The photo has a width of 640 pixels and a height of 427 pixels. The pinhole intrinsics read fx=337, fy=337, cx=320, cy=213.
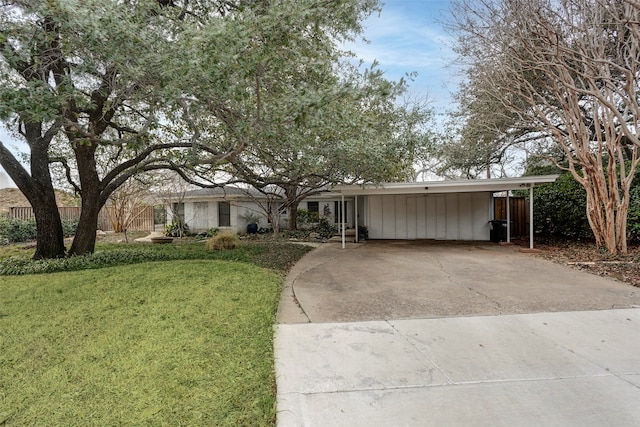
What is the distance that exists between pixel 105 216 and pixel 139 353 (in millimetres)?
19794

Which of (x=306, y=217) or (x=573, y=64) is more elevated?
(x=573, y=64)

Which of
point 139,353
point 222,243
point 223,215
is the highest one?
point 223,215

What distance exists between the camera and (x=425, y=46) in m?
9.20

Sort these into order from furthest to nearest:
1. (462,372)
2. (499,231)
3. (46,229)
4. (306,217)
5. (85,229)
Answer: (306,217) → (499,231) → (85,229) → (46,229) → (462,372)

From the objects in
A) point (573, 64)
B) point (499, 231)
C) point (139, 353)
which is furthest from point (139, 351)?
point (499, 231)

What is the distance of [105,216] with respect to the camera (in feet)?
65.3

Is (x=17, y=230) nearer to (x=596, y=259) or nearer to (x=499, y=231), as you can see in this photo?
(x=499, y=231)

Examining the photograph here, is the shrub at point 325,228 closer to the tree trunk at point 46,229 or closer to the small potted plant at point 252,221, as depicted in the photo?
the small potted plant at point 252,221

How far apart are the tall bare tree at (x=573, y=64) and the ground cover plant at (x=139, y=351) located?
320 inches

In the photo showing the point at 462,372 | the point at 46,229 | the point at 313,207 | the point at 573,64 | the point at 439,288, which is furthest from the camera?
the point at 313,207

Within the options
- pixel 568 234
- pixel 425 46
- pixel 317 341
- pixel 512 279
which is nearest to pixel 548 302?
pixel 512 279

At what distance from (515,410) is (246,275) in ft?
17.1

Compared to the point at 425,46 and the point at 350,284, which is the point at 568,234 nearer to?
the point at 425,46

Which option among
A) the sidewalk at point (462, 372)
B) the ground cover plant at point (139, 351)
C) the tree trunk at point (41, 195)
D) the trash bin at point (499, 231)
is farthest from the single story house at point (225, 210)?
the sidewalk at point (462, 372)
